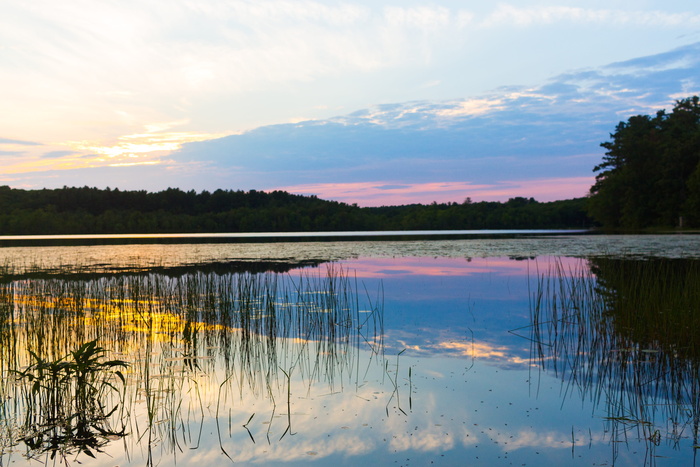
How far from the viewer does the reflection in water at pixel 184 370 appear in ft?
14.8

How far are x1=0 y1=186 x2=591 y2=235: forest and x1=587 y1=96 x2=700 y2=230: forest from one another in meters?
24.9

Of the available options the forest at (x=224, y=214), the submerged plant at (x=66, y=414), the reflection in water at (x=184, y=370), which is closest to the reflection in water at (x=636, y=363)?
the reflection in water at (x=184, y=370)

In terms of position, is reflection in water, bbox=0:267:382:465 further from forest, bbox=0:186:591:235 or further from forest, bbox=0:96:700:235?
forest, bbox=0:186:591:235

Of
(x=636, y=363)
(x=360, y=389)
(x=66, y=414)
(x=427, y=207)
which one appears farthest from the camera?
(x=427, y=207)

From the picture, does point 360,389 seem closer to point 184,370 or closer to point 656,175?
point 184,370

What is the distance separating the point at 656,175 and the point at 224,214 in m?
67.2

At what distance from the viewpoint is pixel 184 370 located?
6.45 meters

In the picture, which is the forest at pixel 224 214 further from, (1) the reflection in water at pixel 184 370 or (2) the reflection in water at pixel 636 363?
(2) the reflection in water at pixel 636 363

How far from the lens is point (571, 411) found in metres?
4.92

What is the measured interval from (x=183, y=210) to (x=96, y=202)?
1445 centimetres

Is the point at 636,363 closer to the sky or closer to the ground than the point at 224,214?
closer to the ground

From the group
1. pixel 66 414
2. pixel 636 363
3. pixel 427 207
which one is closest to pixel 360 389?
pixel 66 414

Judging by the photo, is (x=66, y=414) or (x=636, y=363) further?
(x=636, y=363)

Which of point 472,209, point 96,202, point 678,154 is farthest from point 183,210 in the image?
point 678,154
